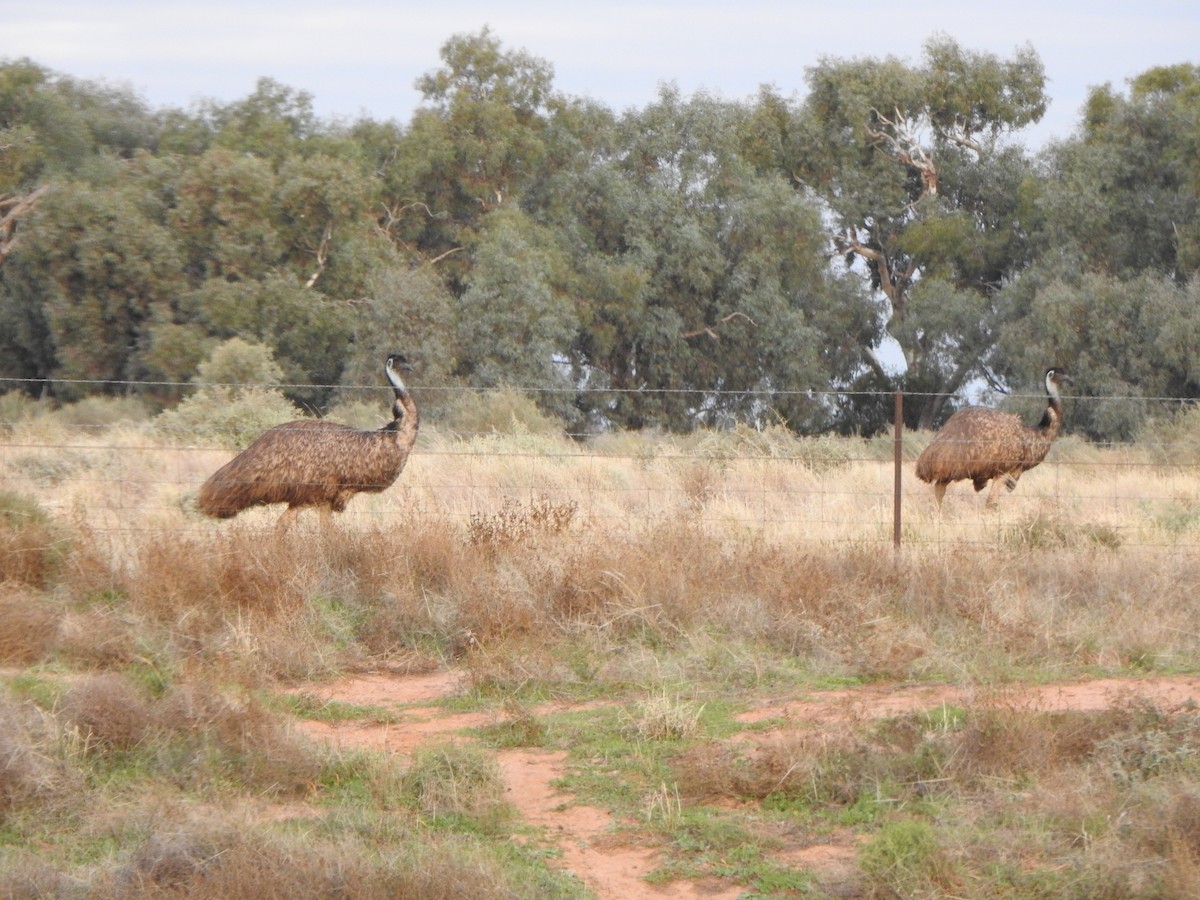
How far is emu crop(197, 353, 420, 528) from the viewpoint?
35.9 ft

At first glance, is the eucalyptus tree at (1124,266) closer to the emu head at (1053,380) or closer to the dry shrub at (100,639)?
the emu head at (1053,380)

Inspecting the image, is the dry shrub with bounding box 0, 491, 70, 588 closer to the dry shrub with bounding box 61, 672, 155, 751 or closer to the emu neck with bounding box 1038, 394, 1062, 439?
the dry shrub with bounding box 61, 672, 155, 751

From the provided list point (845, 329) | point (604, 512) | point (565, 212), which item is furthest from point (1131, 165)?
point (604, 512)

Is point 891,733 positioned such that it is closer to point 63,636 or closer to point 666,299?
point 63,636

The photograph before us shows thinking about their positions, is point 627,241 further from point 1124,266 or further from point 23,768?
point 23,768

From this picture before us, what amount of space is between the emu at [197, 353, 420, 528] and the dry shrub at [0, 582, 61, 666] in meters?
2.25

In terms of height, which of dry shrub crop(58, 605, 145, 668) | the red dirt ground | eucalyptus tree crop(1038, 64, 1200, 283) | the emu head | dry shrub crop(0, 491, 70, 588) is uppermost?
eucalyptus tree crop(1038, 64, 1200, 283)

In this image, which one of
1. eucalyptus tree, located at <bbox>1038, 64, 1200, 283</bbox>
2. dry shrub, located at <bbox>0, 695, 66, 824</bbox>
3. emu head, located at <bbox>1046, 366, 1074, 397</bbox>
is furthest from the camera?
eucalyptus tree, located at <bbox>1038, 64, 1200, 283</bbox>

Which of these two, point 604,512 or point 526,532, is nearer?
point 526,532

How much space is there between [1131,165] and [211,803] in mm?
23795

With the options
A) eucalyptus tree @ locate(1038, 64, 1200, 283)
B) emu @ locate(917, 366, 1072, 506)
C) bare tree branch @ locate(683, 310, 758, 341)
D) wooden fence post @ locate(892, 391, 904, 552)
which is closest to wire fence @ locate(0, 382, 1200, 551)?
wooden fence post @ locate(892, 391, 904, 552)

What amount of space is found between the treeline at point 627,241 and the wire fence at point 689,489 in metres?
5.10

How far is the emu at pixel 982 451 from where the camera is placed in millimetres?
→ 12703

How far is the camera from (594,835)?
5.92m
